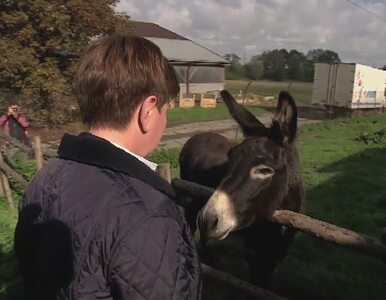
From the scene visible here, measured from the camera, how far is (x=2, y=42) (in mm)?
12281

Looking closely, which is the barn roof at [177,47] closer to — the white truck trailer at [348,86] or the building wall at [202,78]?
the building wall at [202,78]

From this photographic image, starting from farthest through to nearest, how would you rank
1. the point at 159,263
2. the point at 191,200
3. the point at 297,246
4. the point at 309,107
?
the point at 309,107, the point at 297,246, the point at 191,200, the point at 159,263

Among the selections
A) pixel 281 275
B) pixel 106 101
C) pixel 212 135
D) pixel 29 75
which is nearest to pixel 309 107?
pixel 29 75

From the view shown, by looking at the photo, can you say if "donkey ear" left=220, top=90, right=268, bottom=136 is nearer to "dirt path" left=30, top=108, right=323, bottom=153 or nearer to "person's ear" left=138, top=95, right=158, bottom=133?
"person's ear" left=138, top=95, right=158, bottom=133

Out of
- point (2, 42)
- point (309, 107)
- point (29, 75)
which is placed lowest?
point (309, 107)

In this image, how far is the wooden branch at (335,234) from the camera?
2.56 meters

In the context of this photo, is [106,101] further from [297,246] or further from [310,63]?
[310,63]

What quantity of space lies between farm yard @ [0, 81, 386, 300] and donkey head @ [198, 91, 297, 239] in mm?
986

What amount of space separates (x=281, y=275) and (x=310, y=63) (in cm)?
5837

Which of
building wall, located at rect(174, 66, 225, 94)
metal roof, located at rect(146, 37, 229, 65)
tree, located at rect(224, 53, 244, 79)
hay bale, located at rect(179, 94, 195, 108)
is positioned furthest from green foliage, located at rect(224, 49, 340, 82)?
hay bale, located at rect(179, 94, 195, 108)

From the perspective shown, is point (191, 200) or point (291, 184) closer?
point (291, 184)

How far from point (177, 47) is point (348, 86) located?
16272 mm

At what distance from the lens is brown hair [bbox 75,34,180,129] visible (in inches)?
50.8

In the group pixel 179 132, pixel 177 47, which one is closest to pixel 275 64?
pixel 177 47
